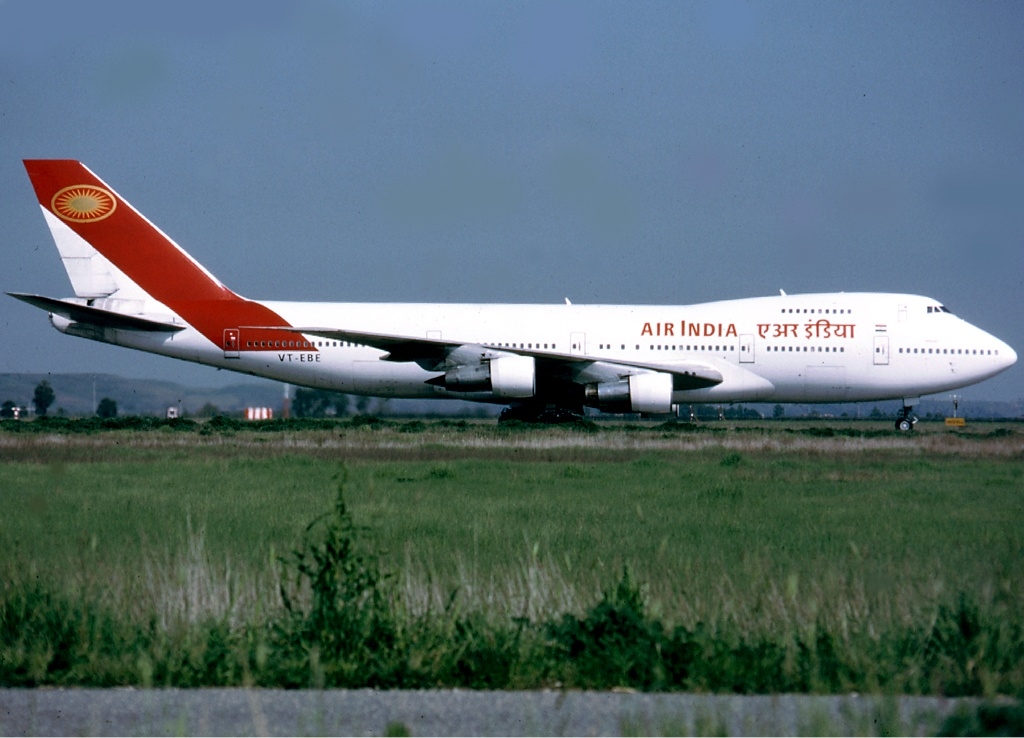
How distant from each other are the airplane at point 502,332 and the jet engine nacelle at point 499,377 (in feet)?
3.45

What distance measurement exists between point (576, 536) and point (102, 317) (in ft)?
70.0

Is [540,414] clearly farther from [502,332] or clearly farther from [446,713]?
[446,713]

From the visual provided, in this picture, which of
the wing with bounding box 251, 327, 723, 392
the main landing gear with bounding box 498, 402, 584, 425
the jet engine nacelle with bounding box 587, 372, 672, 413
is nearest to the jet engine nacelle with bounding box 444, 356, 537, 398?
the wing with bounding box 251, 327, 723, 392

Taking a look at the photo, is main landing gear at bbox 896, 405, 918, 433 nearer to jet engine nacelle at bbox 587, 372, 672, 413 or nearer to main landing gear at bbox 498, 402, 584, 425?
jet engine nacelle at bbox 587, 372, 672, 413

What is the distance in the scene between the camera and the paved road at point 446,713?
463 centimetres

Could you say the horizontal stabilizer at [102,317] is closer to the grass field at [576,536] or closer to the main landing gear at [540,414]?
the grass field at [576,536]

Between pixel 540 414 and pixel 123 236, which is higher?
pixel 123 236

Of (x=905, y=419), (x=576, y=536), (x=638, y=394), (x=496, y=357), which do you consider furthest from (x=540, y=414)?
(x=576, y=536)

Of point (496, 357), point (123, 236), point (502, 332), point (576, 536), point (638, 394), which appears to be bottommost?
point (576, 536)

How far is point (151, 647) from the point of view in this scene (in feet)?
18.8

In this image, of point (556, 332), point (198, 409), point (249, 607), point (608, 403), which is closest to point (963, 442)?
point (608, 403)

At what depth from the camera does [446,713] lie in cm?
490

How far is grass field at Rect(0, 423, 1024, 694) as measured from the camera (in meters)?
6.20

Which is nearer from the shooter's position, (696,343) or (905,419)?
(696,343)
